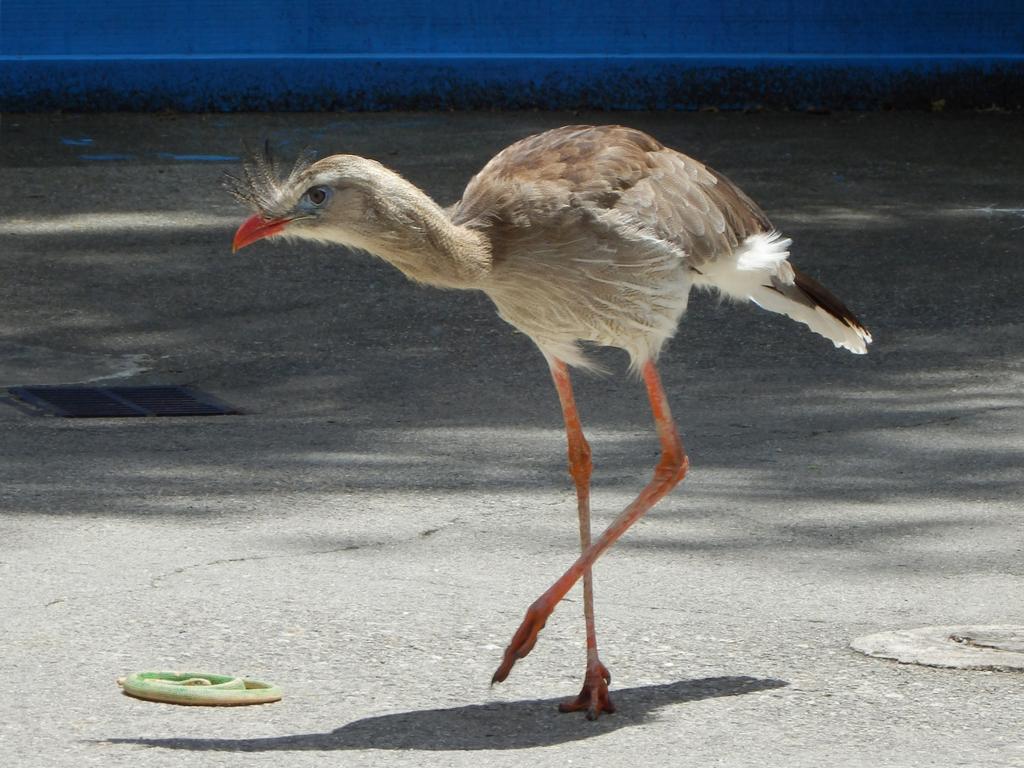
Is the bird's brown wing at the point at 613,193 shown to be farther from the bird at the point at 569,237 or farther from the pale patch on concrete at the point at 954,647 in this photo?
the pale patch on concrete at the point at 954,647

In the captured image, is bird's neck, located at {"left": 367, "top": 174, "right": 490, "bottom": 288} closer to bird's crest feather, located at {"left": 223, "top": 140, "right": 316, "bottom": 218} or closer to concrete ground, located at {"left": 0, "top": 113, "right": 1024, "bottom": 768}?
bird's crest feather, located at {"left": 223, "top": 140, "right": 316, "bottom": 218}

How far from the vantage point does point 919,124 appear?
14703 millimetres

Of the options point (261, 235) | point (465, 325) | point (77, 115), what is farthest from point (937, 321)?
point (77, 115)

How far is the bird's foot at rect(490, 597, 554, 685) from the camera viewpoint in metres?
4.39

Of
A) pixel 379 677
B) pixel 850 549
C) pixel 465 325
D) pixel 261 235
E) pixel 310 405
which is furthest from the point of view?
pixel 465 325

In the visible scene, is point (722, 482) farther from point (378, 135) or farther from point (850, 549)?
point (378, 135)

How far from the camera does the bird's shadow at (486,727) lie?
13.4 feet

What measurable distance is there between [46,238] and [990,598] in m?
7.01

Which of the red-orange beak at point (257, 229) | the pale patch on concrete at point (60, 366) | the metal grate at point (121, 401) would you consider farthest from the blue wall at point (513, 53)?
the red-orange beak at point (257, 229)

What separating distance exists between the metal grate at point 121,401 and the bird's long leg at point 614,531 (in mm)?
2940

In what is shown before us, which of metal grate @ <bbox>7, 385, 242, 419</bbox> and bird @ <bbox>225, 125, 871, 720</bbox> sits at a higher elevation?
bird @ <bbox>225, 125, 871, 720</bbox>

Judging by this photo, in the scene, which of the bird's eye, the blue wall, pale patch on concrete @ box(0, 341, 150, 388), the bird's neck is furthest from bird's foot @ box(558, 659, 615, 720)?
the blue wall

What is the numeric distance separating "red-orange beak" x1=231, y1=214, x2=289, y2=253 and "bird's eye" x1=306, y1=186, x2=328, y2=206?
81 millimetres

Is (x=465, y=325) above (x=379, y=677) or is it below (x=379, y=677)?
above
